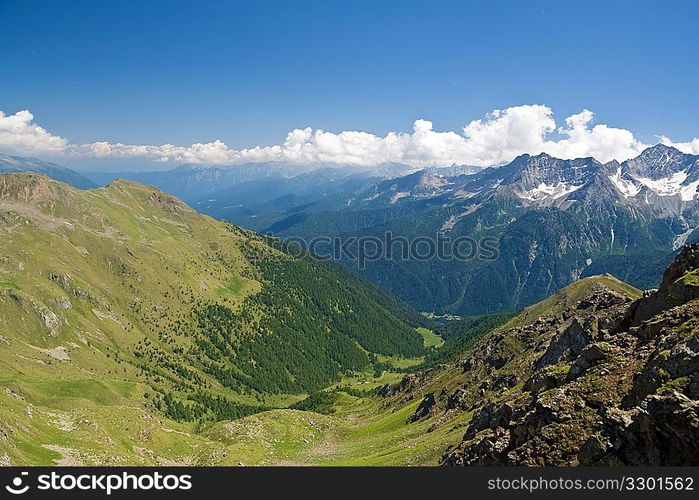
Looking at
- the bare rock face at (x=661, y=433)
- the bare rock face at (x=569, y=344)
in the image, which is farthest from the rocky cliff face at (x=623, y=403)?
the bare rock face at (x=569, y=344)

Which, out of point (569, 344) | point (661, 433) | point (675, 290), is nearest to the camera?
point (661, 433)

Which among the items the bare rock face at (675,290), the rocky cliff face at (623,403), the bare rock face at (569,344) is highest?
the bare rock face at (675,290)

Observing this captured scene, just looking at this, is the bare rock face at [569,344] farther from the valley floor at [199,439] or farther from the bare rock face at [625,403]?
the valley floor at [199,439]

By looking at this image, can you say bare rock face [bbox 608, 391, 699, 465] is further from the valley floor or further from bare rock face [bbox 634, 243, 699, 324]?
the valley floor

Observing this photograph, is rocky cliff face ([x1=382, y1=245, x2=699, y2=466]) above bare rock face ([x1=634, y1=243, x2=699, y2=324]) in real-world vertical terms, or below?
below

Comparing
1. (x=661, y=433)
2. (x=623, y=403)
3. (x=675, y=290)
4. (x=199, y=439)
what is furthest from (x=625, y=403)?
(x=199, y=439)

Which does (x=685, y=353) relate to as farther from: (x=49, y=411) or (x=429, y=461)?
(x=49, y=411)

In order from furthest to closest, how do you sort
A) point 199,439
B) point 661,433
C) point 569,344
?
point 199,439 → point 569,344 → point 661,433

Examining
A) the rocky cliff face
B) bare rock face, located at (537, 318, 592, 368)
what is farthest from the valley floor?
the rocky cliff face

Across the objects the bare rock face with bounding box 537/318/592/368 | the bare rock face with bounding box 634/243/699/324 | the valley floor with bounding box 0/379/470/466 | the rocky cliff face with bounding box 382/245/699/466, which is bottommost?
the valley floor with bounding box 0/379/470/466

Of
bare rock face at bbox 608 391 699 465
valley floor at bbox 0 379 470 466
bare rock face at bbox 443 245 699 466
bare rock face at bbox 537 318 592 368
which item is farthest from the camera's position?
valley floor at bbox 0 379 470 466

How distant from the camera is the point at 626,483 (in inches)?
1196

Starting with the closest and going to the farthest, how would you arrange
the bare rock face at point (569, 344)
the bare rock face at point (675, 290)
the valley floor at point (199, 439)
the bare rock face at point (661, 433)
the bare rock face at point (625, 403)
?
the bare rock face at point (661, 433), the bare rock face at point (625, 403), the bare rock face at point (675, 290), the bare rock face at point (569, 344), the valley floor at point (199, 439)

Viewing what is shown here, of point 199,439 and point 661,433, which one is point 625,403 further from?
point 199,439
